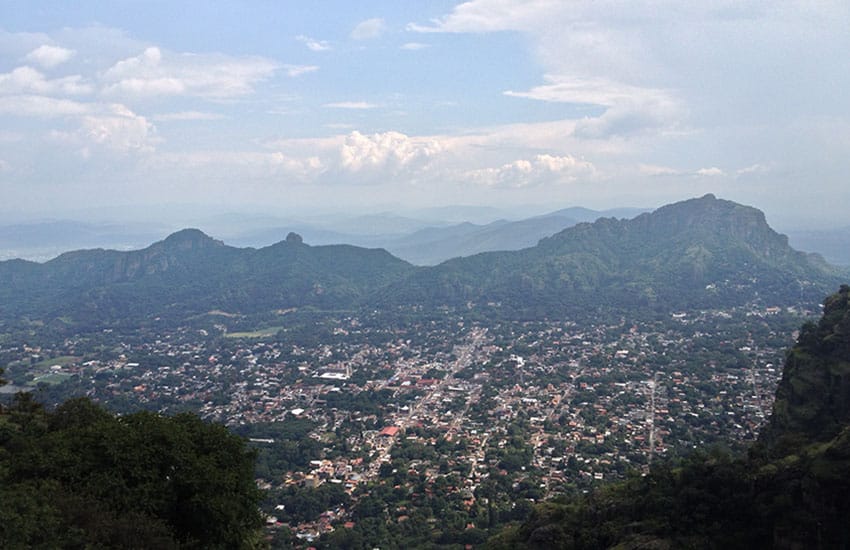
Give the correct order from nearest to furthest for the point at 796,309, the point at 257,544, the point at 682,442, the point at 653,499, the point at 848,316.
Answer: the point at 257,544, the point at 653,499, the point at 848,316, the point at 682,442, the point at 796,309

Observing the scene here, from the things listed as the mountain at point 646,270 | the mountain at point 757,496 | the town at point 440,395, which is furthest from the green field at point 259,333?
the mountain at point 757,496

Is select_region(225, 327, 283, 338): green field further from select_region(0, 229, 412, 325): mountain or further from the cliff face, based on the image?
the cliff face

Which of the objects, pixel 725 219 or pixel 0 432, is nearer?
pixel 0 432

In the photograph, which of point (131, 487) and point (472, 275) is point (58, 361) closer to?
point (131, 487)

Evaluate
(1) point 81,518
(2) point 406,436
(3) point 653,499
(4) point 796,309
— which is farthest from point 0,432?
(4) point 796,309

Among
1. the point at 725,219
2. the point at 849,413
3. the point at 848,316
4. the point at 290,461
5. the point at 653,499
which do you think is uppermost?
the point at 725,219

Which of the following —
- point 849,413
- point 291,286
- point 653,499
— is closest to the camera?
point 653,499

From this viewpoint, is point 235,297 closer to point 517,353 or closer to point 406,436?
point 517,353
